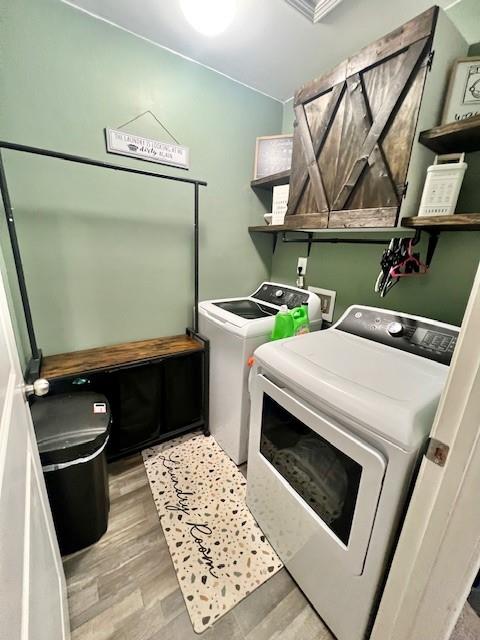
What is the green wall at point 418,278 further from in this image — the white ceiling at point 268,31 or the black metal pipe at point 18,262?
the black metal pipe at point 18,262

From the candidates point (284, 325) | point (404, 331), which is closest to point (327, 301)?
point (284, 325)

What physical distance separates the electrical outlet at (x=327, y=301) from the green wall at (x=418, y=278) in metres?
0.03

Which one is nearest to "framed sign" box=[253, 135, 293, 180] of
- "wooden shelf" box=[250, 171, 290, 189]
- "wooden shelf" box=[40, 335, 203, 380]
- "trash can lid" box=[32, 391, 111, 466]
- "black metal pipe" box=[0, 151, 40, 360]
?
"wooden shelf" box=[250, 171, 290, 189]

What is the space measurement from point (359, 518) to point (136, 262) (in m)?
1.79

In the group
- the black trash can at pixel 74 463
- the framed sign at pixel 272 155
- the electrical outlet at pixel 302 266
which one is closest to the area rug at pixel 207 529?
the black trash can at pixel 74 463

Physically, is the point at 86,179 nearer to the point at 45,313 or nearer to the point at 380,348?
the point at 45,313

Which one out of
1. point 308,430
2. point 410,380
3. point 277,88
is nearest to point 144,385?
point 308,430

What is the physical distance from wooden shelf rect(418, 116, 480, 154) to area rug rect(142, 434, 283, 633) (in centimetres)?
199

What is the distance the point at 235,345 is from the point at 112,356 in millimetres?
796

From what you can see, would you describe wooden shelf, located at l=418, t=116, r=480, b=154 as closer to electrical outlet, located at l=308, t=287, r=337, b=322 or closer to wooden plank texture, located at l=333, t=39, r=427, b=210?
wooden plank texture, located at l=333, t=39, r=427, b=210

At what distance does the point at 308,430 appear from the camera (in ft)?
3.26

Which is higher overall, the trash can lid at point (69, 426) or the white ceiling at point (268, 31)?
the white ceiling at point (268, 31)

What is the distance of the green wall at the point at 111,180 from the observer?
1.34 meters

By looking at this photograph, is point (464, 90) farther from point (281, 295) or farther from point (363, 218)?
point (281, 295)
